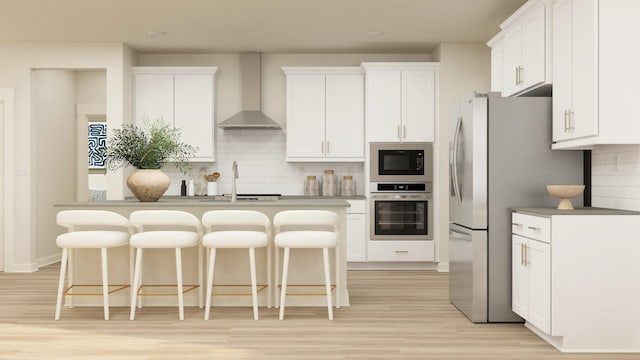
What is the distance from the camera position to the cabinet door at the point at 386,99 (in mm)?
7586

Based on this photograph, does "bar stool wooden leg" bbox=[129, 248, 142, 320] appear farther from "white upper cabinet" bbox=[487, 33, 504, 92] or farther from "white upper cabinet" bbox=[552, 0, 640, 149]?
"white upper cabinet" bbox=[487, 33, 504, 92]

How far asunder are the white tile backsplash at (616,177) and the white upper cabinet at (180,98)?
4623mm

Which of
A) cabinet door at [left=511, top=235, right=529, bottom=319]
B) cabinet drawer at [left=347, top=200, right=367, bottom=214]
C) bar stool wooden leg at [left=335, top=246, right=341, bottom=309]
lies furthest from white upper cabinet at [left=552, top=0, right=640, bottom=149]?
cabinet drawer at [left=347, top=200, right=367, bottom=214]

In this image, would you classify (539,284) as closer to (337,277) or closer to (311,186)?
(337,277)

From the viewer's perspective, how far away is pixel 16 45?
7441 millimetres

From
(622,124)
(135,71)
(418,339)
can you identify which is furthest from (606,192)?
(135,71)

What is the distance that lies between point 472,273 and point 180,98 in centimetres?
447

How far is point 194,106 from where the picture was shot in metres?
7.79

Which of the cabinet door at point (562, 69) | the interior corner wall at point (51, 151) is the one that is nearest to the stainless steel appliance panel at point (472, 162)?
the cabinet door at point (562, 69)

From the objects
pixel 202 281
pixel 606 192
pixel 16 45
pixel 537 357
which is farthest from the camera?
pixel 16 45

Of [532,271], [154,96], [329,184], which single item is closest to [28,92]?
[154,96]

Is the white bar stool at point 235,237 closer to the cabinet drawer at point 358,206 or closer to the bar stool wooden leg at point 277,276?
the bar stool wooden leg at point 277,276

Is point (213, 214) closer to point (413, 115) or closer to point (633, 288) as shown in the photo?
point (633, 288)

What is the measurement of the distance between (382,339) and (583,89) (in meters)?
2.13
